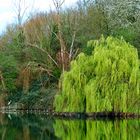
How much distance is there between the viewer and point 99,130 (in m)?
20.5

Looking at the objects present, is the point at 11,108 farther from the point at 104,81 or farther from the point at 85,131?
the point at 85,131

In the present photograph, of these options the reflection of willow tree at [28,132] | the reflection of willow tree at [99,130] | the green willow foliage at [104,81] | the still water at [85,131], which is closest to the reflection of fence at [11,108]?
the reflection of willow tree at [28,132]

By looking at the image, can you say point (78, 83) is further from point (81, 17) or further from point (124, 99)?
point (81, 17)

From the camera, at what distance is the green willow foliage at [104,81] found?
25656 millimetres

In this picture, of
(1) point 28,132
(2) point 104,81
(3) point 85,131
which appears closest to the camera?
(3) point 85,131

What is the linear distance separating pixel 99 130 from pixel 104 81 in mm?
6279

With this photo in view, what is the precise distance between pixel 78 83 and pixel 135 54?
354 cm

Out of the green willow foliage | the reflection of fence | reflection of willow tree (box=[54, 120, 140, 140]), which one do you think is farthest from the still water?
the reflection of fence

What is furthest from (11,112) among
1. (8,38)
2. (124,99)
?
(124,99)

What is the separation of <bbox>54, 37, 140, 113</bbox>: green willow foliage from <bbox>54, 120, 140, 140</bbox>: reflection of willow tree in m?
1.55

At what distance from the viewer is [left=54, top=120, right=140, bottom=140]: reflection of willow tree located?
18.2 metres

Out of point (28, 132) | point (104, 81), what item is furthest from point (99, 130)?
point (104, 81)

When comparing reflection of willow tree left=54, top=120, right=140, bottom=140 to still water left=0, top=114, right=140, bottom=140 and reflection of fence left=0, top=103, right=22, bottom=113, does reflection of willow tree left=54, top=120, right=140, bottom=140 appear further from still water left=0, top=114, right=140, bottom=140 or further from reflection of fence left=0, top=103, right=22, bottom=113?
reflection of fence left=0, top=103, right=22, bottom=113

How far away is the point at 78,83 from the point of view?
2755 cm
